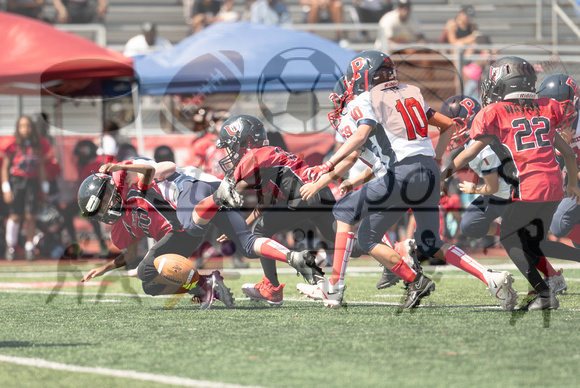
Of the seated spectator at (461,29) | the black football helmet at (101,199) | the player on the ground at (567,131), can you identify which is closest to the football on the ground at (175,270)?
the black football helmet at (101,199)

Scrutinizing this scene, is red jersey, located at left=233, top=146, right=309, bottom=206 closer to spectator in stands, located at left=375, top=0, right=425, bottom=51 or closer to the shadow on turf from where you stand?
the shadow on turf

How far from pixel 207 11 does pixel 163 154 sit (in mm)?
4663

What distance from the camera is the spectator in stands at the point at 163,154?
1236cm

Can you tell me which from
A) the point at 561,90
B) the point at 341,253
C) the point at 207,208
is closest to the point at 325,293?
the point at 341,253

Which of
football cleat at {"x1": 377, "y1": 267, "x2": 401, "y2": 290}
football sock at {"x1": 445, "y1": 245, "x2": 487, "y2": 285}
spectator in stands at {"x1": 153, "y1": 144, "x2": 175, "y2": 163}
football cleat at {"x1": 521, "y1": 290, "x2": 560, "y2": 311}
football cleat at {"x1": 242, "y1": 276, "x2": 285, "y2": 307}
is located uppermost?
football sock at {"x1": 445, "y1": 245, "x2": 487, "y2": 285}

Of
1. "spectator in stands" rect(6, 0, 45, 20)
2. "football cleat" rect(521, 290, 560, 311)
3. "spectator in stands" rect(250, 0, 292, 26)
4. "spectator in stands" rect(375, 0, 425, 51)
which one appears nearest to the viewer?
"football cleat" rect(521, 290, 560, 311)

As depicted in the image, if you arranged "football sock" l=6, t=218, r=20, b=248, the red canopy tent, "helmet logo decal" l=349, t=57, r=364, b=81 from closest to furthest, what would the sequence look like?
"helmet logo decal" l=349, t=57, r=364, b=81 → the red canopy tent → "football sock" l=6, t=218, r=20, b=248

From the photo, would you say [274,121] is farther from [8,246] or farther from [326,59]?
[8,246]

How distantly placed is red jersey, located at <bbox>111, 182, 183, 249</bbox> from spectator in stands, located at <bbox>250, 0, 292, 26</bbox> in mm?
9336

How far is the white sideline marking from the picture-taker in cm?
369

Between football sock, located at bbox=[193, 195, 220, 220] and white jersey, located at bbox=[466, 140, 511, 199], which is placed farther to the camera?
white jersey, located at bbox=[466, 140, 511, 199]

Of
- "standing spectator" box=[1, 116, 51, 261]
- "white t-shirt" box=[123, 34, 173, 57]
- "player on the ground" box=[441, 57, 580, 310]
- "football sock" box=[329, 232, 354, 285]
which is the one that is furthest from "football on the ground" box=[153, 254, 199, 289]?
"white t-shirt" box=[123, 34, 173, 57]

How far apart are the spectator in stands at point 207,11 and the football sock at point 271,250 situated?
33.8ft

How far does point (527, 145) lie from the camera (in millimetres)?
5996
